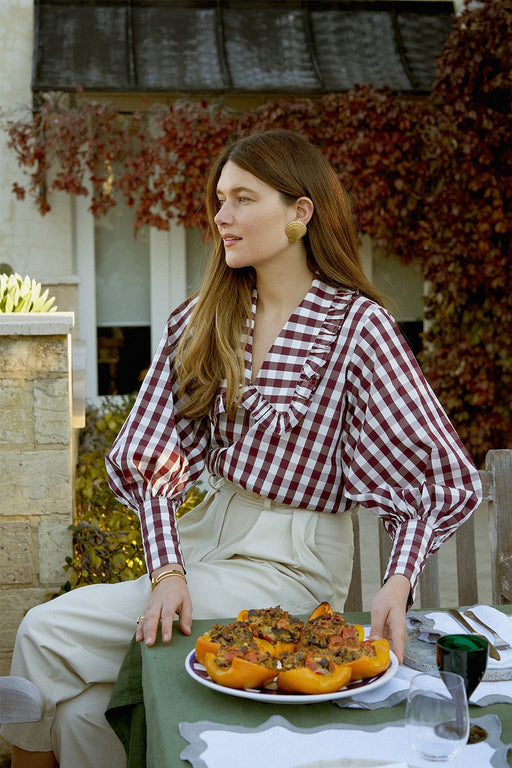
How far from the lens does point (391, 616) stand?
1691mm

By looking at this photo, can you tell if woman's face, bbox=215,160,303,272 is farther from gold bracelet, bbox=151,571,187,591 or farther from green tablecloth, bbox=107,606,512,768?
green tablecloth, bbox=107,606,512,768

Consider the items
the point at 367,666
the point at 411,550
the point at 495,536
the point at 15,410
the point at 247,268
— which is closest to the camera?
the point at 367,666

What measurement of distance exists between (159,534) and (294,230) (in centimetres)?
78

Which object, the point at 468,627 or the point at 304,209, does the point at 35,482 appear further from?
the point at 468,627

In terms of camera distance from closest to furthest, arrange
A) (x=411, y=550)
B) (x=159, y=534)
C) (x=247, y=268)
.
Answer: (x=411, y=550) < (x=159, y=534) < (x=247, y=268)

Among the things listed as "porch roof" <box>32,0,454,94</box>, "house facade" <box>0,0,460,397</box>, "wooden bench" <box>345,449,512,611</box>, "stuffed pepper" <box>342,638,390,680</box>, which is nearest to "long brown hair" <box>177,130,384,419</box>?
"wooden bench" <box>345,449,512,611</box>

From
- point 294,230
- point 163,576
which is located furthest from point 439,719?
point 294,230

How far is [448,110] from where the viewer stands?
21.3 ft

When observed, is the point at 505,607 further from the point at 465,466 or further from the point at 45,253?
the point at 45,253

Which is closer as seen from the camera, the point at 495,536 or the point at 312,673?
the point at 312,673

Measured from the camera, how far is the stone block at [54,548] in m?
3.07

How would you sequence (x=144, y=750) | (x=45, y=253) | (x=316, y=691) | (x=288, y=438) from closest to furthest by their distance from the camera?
(x=316, y=691)
(x=144, y=750)
(x=288, y=438)
(x=45, y=253)

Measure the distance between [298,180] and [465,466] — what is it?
0.78m

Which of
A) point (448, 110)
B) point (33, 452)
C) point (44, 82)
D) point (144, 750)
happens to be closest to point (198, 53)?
point (44, 82)
